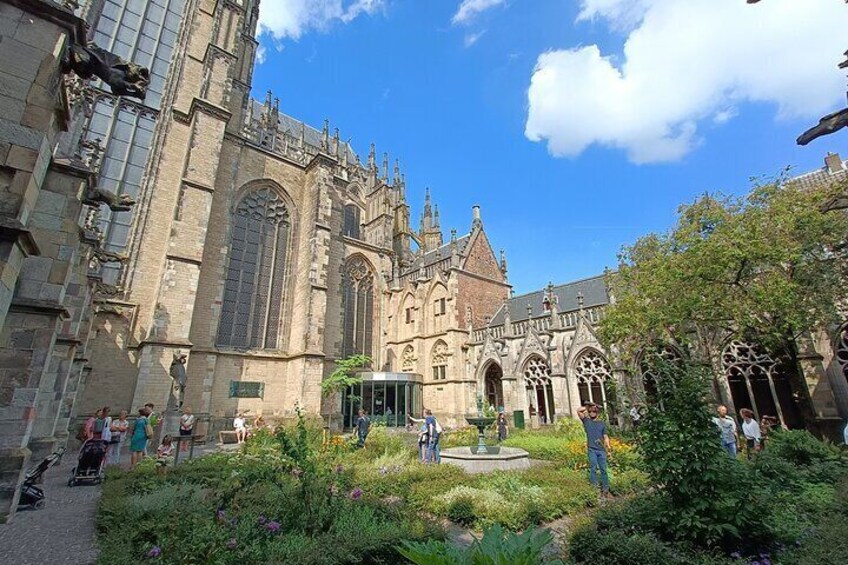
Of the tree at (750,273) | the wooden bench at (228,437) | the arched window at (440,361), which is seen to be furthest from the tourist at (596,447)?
the arched window at (440,361)

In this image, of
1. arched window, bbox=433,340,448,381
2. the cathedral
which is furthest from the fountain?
arched window, bbox=433,340,448,381

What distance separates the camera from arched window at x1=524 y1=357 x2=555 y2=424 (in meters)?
21.0

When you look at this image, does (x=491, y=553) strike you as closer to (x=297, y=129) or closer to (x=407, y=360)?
(x=407, y=360)

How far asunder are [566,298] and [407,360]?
39.1 feet

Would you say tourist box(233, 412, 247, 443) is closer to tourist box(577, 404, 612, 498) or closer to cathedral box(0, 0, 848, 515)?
cathedral box(0, 0, 848, 515)

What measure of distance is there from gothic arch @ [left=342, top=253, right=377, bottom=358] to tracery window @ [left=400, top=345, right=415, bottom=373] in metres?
2.50

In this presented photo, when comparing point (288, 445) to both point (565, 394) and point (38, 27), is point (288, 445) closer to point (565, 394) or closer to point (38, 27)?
point (38, 27)

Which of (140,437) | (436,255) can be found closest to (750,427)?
(140,437)

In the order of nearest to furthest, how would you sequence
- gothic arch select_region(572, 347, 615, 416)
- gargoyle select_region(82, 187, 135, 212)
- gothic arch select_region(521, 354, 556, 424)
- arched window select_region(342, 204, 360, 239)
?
gargoyle select_region(82, 187, 135, 212)
gothic arch select_region(572, 347, 615, 416)
gothic arch select_region(521, 354, 556, 424)
arched window select_region(342, 204, 360, 239)

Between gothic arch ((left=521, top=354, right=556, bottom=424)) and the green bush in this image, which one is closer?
the green bush

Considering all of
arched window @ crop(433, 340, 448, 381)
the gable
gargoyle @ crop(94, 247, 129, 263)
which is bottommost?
arched window @ crop(433, 340, 448, 381)

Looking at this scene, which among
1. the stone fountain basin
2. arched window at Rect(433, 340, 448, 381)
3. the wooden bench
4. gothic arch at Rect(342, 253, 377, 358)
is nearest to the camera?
the stone fountain basin

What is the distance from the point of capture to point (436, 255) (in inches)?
1225

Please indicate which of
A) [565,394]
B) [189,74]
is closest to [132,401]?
[189,74]
